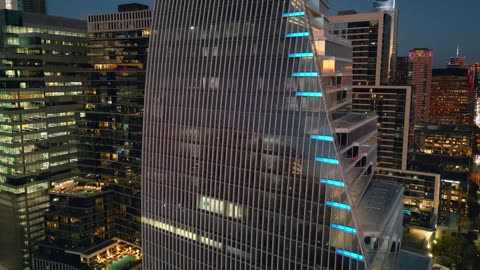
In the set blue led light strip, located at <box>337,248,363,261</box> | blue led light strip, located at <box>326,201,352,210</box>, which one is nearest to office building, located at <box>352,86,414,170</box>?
blue led light strip, located at <box>326,201,352,210</box>

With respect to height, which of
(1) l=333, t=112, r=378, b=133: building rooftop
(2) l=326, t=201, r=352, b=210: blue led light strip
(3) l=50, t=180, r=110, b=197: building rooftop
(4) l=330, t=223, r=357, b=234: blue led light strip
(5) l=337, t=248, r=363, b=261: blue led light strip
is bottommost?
(3) l=50, t=180, r=110, b=197: building rooftop

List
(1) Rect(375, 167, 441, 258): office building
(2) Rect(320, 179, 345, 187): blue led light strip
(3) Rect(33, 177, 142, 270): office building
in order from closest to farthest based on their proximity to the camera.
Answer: (2) Rect(320, 179, 345, 187): blue led light strip → (3) Rect(33, 177, 142, 270): office building → (1) Rect(375, 167, 441, 258): office building

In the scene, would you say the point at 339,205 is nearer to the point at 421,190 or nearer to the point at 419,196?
the point at 421,190

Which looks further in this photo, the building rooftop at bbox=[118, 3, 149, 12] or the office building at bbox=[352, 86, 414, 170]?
the office building at bbox=[352, 86, 414, 170]

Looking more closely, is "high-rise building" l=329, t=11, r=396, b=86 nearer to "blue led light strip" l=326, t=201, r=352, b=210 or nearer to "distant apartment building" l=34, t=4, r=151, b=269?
"distant apartment building" l=34, t=4, r=151, b=269

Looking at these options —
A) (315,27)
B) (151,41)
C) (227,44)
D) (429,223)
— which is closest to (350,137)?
(315,27)

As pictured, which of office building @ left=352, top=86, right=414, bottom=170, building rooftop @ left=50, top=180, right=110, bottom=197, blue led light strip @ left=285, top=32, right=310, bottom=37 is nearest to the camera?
blue led light strip @ left=285, top=32, right=310, bottom=37
